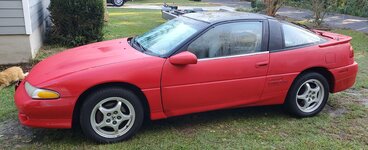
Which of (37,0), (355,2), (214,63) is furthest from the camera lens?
(355,2)

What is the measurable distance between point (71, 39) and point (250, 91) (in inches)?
214

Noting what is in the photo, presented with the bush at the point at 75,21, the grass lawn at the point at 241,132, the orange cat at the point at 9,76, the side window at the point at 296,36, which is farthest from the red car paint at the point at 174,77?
the bush at the point at 75,21

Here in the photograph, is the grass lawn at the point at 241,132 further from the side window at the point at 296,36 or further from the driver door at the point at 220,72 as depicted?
the side window at the point at 296,36

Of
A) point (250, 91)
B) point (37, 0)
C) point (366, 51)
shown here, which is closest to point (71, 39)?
point (37, 0)

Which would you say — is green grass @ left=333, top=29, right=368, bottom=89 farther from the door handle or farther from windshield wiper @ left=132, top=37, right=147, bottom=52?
windshield wiper @ left=132, top=37, right=147, bottom=52

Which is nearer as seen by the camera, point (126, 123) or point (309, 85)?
point (126, 123)

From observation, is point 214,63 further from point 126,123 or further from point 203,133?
point 126,123

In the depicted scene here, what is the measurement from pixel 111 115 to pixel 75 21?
5190 mm

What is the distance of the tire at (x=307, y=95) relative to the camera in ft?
14.0

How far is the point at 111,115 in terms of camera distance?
11.7ft

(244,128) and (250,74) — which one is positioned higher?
(250,74)

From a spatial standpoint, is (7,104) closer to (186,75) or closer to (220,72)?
(186,75)

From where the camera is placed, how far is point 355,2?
14711 mm

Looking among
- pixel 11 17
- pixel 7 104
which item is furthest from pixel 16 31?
pixel 7 104
